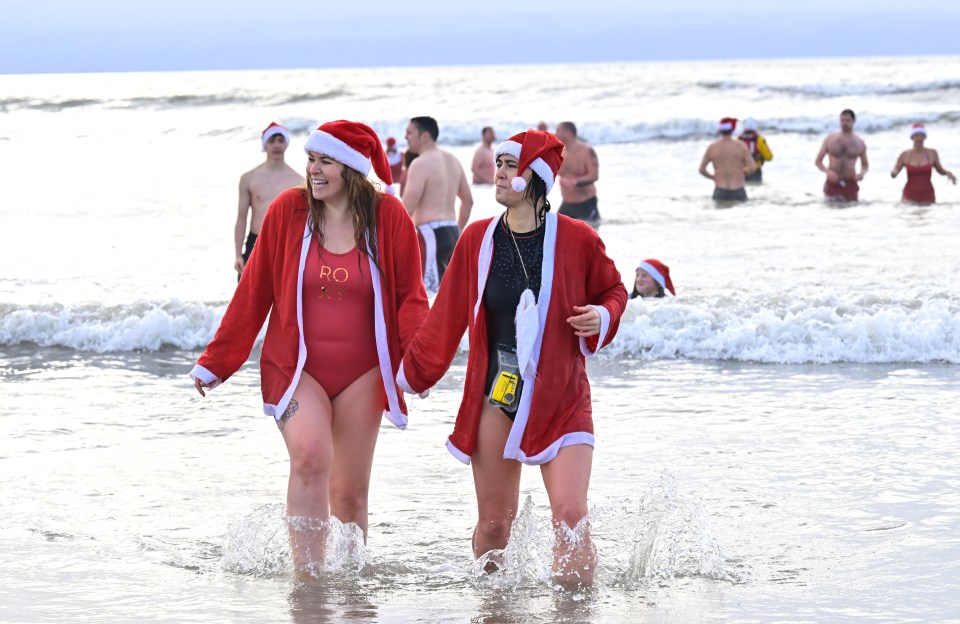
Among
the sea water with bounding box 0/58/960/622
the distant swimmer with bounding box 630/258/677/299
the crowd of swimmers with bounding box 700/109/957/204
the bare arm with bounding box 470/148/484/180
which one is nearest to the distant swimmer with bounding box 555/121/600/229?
the sea water with bounding box 0/58/960/622

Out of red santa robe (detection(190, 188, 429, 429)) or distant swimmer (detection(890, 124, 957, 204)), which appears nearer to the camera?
red santa robe (detection(190, 188, 429, 429))

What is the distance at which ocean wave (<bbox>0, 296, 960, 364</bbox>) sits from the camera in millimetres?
9688

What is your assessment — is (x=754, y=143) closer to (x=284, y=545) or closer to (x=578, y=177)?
(x=578, y=177)

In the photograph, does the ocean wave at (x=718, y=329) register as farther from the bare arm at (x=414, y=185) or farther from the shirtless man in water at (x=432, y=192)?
the bare arm at (x=414, y=185)

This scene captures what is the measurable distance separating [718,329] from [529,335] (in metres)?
5.99

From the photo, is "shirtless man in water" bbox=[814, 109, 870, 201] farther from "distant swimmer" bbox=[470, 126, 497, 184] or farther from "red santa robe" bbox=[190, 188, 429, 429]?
"red santa robe" bbox=[190, 188, 429, 429]

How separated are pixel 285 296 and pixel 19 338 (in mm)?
6806

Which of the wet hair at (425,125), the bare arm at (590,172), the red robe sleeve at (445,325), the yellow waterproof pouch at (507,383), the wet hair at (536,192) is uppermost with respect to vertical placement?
the wet hair at (425,125)

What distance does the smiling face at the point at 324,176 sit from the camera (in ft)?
15.4

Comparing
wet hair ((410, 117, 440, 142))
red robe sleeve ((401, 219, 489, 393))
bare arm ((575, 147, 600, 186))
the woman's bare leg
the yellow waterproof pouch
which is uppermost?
wet hair ((410, 117, 440, 142))

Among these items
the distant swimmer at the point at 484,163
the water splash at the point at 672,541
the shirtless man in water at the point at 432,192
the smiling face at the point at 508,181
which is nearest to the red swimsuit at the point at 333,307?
the smiling face at the point at 508,181

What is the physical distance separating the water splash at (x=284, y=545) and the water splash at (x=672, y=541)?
1.09 meters

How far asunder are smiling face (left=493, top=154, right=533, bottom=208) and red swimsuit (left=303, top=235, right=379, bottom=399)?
1.91ft

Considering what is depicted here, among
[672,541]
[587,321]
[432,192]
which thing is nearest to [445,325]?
[587,321]
